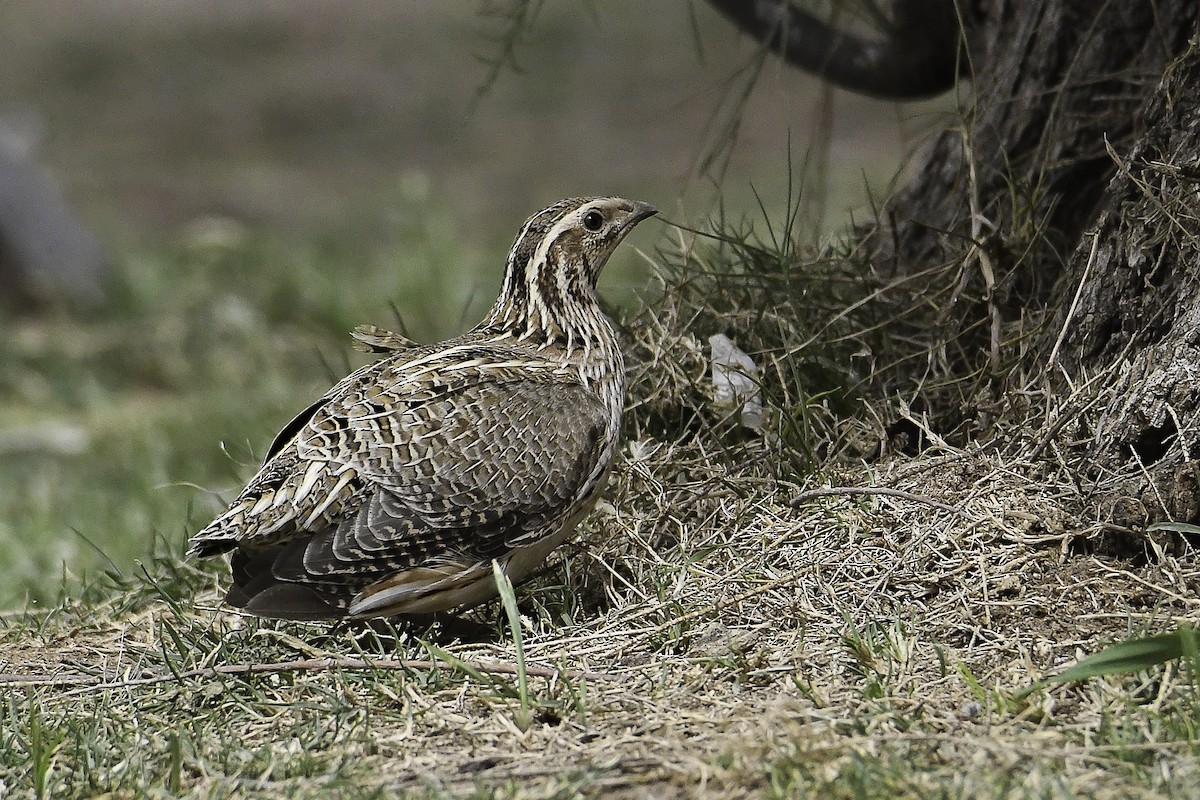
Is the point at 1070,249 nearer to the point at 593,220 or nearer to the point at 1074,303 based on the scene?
the point at 1074,303

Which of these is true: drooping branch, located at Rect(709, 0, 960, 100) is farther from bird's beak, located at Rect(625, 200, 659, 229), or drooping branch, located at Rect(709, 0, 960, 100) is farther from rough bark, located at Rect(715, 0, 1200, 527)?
bird's beak, located at Rect(625, 200, 659, 229)

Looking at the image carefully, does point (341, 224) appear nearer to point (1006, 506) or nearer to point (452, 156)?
point (452, 156)

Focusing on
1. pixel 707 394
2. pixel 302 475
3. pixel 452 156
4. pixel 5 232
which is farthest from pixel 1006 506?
pixel 452 156

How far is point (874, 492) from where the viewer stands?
373cm

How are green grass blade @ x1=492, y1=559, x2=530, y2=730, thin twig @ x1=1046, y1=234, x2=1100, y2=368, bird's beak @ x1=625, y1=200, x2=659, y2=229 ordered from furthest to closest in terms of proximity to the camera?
bird's beak @ x1=625, y1=200, x2=659, y2=229 → thin twig @ x1=1046, y1=234, x2=1100, y2=368 → green grass blade @ x1=492, y1=559, x2=530, y2=730

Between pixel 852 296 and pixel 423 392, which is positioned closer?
pixel 423 392

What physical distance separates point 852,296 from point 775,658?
166 cm

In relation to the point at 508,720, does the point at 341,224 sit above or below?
below

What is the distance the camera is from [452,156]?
45.2ft

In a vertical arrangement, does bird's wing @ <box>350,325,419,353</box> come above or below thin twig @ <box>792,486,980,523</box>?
above

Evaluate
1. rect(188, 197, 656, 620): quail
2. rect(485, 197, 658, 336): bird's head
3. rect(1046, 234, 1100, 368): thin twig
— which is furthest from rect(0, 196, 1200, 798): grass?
rect(485, 197, 658, 336): bird's head

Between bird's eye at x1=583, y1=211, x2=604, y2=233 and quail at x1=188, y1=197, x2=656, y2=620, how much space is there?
0.47 m

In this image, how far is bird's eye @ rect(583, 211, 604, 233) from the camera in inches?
167

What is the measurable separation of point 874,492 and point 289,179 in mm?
10640
